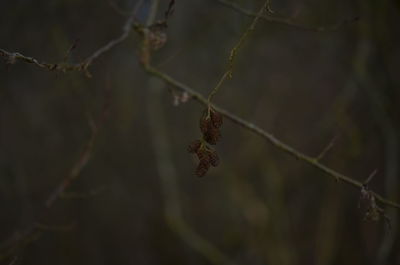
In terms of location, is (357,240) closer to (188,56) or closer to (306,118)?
(306,118)

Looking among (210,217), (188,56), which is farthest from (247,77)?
(210,217)

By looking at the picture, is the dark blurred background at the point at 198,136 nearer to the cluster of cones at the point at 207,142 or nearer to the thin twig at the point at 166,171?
the thin twig at the point at 166,171

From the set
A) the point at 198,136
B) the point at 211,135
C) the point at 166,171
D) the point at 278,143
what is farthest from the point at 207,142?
the point at 198,136

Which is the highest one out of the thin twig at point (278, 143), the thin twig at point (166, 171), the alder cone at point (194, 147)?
the alder cone at point (194, 147)

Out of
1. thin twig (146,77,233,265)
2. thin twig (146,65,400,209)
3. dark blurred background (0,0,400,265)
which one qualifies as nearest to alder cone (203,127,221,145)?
thin twig (146,65,400,209)

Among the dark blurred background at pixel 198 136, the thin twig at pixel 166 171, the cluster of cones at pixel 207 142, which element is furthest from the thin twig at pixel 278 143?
the thin twig at pixel 166 171
